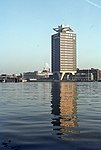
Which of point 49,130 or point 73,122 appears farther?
point 73,122

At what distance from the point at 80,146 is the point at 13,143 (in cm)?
333

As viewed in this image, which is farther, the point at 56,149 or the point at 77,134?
the point at 77,134

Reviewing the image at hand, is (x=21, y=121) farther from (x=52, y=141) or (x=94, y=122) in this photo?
(x=52, y=141)

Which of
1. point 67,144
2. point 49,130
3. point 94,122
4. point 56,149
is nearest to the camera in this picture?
point 56,149

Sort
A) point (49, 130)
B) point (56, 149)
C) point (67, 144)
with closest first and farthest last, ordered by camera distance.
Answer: point (56, 149), point (67, 144), point (49, 130)

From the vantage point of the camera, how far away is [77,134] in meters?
17.2

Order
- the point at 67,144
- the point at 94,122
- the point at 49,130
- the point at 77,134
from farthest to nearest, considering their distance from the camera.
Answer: the point at 94,122, the point at 49,130, the point at 77,134, the point at 67,144

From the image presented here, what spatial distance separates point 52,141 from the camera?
1540cm

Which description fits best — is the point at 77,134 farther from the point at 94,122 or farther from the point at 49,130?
the point at 94,122

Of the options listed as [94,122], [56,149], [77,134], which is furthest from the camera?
[94,122]

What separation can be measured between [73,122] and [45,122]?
6.82 ft

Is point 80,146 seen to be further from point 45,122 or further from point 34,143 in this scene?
point 45,122

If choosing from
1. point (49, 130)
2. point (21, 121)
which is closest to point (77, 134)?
point (49, 130)

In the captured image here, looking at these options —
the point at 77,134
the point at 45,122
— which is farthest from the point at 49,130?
the point at 45,122
